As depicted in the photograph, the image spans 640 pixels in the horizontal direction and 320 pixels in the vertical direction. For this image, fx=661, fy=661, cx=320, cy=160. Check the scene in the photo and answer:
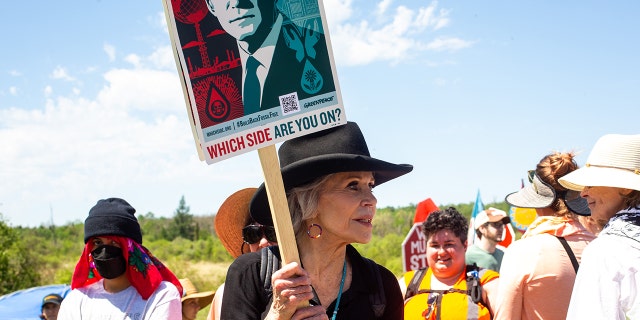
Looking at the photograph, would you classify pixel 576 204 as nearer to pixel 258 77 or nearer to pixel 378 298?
pixel 378 298

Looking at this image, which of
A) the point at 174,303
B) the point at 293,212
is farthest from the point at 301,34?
the point at 174,303

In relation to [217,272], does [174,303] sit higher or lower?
higher

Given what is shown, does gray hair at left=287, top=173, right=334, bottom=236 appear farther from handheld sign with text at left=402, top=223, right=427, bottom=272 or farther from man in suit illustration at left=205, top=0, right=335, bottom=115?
handheld sign with text at left=402, top=223, right=427, bottom=272

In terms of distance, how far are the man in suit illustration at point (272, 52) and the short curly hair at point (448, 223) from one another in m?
3.04

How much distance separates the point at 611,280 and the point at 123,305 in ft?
9.22

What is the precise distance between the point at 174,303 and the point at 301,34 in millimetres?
2389

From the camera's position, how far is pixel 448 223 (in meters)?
5.07

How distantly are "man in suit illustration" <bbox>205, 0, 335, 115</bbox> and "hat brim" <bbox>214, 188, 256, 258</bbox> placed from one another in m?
→ 2.12

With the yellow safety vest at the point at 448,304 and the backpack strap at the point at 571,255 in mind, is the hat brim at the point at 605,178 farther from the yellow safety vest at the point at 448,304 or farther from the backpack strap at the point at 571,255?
the yellow safety vest at the point at 448,304

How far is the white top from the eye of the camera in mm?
2535

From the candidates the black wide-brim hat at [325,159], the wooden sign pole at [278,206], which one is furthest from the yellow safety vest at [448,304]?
the wooden sign pole at [278,206]

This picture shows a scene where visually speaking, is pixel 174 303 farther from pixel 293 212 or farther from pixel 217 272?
pixel 217 272

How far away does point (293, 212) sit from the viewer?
8.58 feet

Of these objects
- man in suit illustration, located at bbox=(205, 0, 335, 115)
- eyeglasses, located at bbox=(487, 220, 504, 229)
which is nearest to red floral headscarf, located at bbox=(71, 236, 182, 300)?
man in suit illustration, located at bbox=(205, 0, 335, 115)
